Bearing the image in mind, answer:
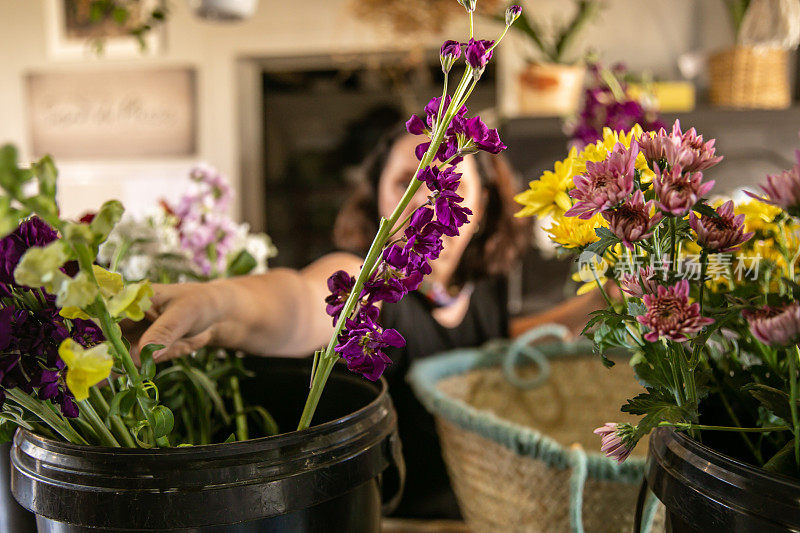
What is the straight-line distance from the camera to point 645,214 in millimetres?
228

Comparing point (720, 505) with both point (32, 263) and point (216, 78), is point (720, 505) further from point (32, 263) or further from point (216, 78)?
point (216, 78)

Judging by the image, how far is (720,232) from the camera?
24cm

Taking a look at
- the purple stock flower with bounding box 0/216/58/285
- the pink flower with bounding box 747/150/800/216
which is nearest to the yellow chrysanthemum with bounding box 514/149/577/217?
the pink flower with bounding box 747/150/800/216

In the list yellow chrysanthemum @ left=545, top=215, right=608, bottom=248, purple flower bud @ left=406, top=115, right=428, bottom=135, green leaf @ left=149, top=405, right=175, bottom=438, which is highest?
purple flower bud @ left=406, top=115, right=428, bottom=135

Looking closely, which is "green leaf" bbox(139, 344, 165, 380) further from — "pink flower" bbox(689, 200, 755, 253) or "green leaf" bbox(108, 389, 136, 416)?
"pink flower" bbox(689, 200, 755, 253)

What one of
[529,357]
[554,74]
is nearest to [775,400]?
[529,357]

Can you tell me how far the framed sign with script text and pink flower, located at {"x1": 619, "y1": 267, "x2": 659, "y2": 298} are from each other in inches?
106

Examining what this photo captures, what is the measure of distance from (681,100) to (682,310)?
75.3 inches

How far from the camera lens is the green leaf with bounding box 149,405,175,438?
0.86ft

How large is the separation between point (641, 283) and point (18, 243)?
0.83 feet

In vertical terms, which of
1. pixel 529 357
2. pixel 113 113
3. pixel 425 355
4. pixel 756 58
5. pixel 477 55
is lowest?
pixel 425 355

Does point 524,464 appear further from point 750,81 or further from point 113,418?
point 750,81

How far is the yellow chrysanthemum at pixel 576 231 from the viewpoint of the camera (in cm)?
28

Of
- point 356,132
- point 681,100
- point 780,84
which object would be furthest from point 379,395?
point 356,132
